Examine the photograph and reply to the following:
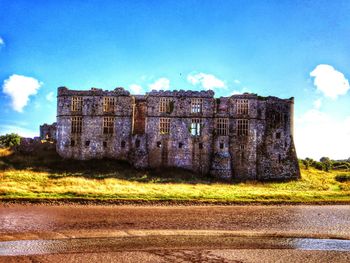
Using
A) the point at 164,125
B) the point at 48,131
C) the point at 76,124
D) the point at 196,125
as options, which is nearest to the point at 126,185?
the point at 164,125

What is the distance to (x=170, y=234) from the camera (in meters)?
13.7

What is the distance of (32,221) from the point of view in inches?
609

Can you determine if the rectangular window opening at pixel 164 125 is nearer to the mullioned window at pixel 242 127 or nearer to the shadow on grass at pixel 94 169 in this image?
the shadow on grass at pixel 94 169

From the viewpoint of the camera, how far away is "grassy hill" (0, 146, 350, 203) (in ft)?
78.2

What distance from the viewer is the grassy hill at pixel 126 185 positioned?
23.9 meters

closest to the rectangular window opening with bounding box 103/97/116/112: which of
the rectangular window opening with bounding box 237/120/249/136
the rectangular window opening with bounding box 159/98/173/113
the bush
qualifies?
the rectangular window opening with bounding box 159/98/173/113

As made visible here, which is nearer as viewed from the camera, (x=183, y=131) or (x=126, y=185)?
(x=126, y=185)

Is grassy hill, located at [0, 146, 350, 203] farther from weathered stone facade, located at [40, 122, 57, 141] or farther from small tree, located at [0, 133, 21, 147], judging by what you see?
small tree, located at [0, 133, 21, 147]

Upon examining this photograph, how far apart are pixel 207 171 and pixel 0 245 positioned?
31.5 meters

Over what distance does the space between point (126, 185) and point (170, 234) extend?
17.1 meters

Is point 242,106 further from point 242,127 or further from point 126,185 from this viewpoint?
point 126,185

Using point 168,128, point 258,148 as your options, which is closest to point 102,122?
point 168,128

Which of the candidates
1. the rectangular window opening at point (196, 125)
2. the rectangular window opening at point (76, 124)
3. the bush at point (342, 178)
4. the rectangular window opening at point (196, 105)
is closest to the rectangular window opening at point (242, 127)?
the rectangular window opening at point (196, 125)

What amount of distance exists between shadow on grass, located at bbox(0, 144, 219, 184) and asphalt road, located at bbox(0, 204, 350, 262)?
15.8 metres
